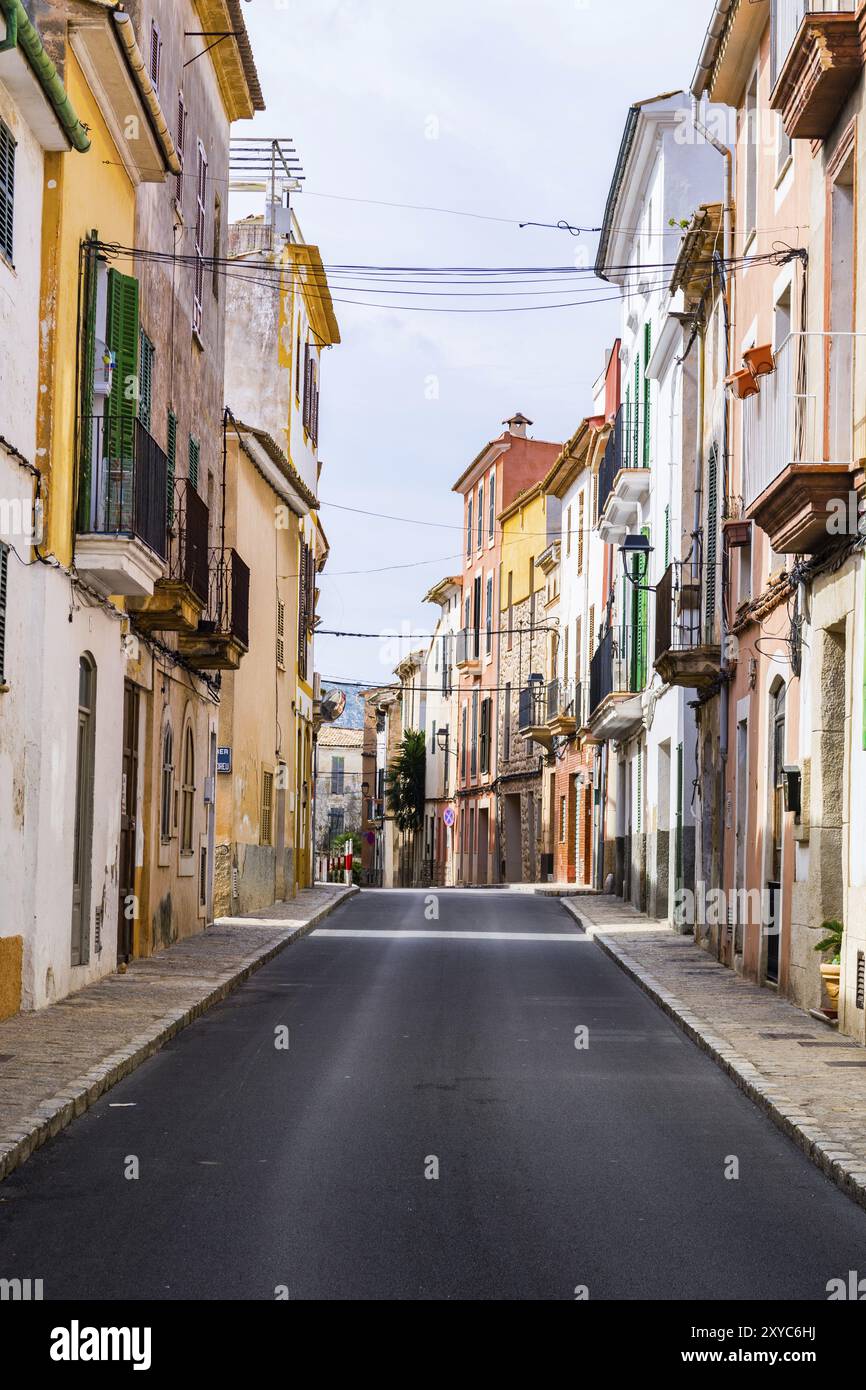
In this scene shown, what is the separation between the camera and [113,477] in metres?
16.1

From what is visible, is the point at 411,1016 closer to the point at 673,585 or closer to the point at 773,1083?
the point at 773,1083

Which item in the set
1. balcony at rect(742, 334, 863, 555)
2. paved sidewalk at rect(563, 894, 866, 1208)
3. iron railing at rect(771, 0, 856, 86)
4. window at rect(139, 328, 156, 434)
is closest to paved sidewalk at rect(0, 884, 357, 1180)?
paved sidewalk at rect(563, 894, 866, 1208)

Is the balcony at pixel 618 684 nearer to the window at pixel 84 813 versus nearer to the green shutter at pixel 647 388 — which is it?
the green shutter at pixel 647 388

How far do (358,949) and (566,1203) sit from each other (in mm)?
15114

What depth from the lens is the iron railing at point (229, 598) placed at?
23.4 meters

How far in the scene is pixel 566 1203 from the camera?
8023mm

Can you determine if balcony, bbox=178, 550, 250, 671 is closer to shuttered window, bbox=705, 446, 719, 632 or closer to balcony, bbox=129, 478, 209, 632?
balcony, bbox=129, 478, 209, 632

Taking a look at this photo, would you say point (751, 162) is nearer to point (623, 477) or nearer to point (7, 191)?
point (7, 191)

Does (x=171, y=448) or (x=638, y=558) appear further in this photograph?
(x=638, y=558)

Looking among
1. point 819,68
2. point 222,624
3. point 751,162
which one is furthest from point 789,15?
point 222,624

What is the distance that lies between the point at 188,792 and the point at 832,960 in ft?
38.9

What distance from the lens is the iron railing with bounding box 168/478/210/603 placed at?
2020cm

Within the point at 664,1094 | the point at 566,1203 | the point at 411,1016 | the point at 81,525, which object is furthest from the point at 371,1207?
the point at 81,525

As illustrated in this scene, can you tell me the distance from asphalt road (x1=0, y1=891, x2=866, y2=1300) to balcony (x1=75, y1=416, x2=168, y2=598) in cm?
398
